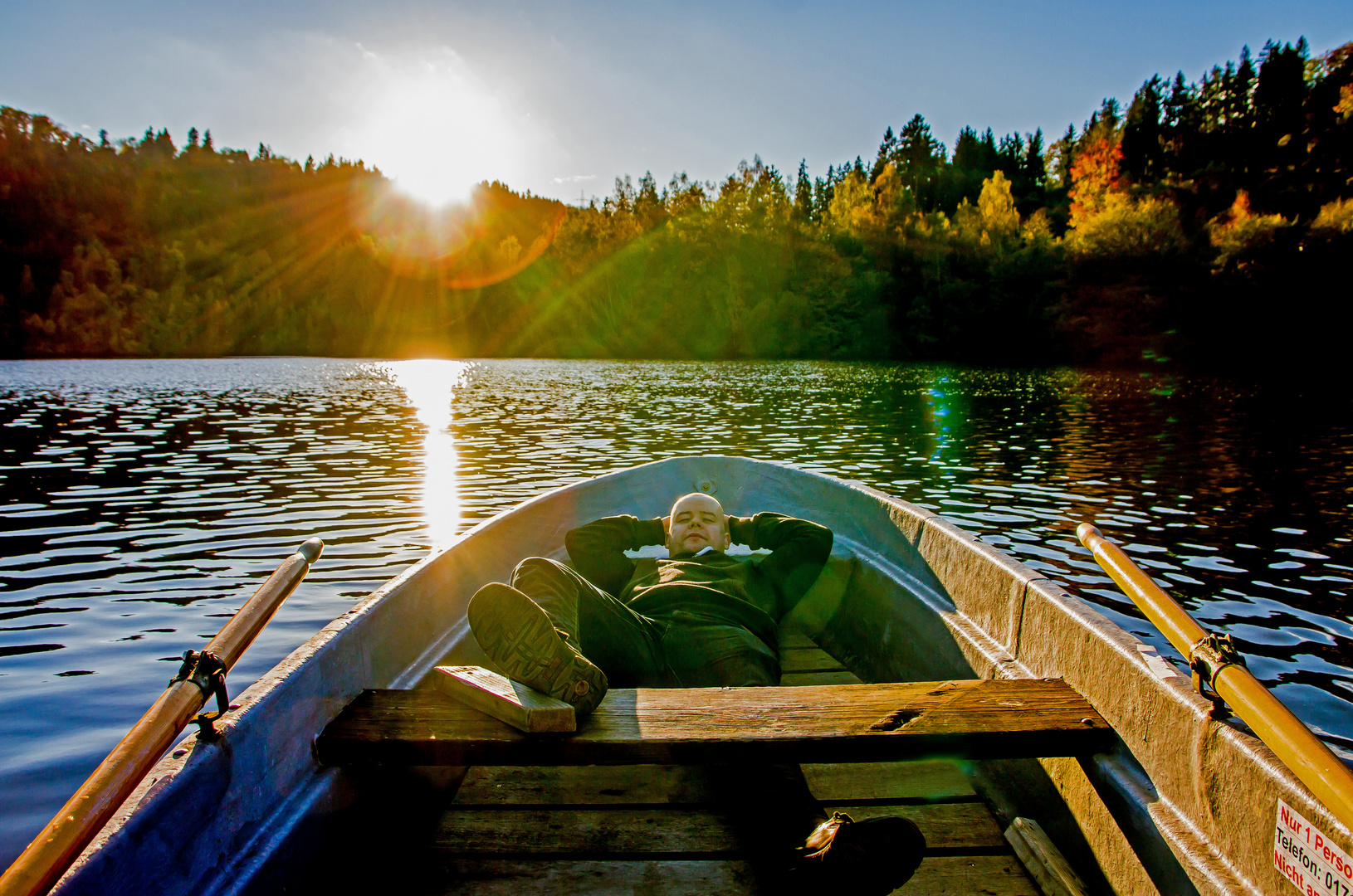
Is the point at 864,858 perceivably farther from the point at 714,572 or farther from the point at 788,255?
the point at 788,255

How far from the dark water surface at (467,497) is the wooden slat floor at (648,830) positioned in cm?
188

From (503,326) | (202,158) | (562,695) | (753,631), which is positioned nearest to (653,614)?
(753,631)

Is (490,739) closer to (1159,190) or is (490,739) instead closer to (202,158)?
(1159,190)

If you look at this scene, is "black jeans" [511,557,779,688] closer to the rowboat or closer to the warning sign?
the rowboat

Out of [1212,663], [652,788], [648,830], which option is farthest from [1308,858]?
[652,788]

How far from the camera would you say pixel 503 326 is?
6888 centimetres

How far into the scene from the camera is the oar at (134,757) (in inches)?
41.8

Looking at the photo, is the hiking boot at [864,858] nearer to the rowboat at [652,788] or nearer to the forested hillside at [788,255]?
the rowboat at [652,788]

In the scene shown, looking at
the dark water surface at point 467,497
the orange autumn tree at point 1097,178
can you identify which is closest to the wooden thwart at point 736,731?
the dark water surface at point 467,497

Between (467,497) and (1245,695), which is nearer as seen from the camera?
(1245,695)

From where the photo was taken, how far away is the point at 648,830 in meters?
2.04

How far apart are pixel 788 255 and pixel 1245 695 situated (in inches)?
2318

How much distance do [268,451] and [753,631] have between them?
11.3m

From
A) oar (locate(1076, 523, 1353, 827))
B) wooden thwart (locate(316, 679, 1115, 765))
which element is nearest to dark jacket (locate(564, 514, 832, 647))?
wooden thwart (locate(316, 679, 1115, 765))
